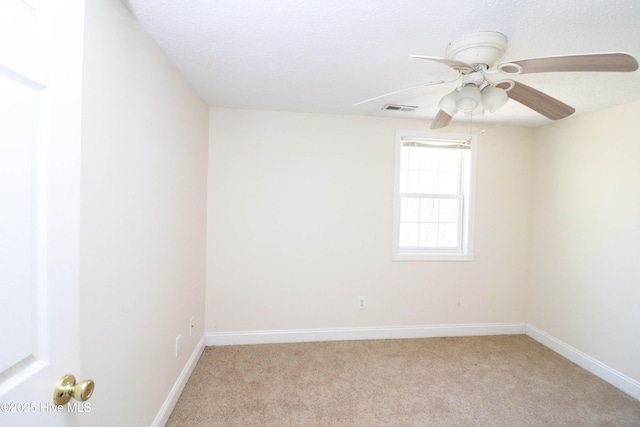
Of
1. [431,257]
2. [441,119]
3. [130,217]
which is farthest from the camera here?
[431,257]

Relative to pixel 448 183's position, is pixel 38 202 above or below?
below

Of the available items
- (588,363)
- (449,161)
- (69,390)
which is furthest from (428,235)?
(69,390)

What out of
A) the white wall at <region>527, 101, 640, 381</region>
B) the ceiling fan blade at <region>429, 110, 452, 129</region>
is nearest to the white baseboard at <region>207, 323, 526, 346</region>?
the white wall at <region>527, 101, 640, 381</region>

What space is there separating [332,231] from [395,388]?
4.80 feet

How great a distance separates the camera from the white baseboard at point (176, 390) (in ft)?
5.69

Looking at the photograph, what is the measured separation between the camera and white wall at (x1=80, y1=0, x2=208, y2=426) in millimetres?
1121

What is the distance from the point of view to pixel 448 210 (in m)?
3.15

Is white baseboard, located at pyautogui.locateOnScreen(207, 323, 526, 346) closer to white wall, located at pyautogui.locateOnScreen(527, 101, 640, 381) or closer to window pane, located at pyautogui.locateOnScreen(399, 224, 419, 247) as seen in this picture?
white wall, located at pyautogui.locateOnScreen(527, 101, 640, 381)

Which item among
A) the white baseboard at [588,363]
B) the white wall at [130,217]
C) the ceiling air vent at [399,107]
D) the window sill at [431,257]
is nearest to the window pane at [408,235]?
the window sill at [431,257]

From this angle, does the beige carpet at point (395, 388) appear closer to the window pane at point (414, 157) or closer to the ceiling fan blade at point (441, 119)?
the window pane at point (414, 157)

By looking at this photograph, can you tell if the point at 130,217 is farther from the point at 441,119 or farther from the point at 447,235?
the point at 447,235

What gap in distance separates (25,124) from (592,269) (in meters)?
3.69

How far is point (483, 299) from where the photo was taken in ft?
10.2

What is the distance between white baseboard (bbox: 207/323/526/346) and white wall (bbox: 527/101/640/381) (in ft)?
1.54
